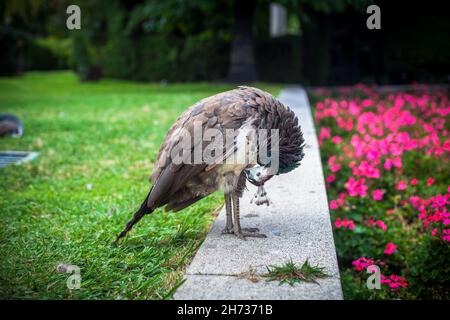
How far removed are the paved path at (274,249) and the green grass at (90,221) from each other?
0.17m

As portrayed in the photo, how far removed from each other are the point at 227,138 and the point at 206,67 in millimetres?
17782

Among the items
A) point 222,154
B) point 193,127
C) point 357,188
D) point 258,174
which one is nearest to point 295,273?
A: point 258,174

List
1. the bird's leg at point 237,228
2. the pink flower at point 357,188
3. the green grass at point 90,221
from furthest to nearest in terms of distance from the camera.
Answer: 1. the pink flower at point 357,188
2. the bird's leg at point 237,228
3. the green grass at point 90,221

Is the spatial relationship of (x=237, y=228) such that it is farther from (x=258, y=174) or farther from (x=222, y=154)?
(x=222, y=154)

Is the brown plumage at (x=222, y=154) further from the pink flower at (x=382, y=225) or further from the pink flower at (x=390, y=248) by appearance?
the pink flower at (x=382, y=225)

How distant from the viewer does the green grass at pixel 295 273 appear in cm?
290

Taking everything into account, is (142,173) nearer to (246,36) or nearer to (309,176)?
(309,176)

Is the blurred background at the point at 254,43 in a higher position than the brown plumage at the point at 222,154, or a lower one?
higher

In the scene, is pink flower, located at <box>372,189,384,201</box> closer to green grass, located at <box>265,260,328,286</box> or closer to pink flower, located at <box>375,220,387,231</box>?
pink flower, located at <box>375,220,387,231</box>

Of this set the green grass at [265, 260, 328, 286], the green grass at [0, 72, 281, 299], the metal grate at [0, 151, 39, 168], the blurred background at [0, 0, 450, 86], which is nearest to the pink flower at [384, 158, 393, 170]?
the green grass at [0, 72, 281, 299]

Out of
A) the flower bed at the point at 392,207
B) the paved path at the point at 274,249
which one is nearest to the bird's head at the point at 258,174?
the paved path at the point at 274,249

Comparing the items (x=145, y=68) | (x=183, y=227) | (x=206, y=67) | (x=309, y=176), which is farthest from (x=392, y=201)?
(x=145, y=68)

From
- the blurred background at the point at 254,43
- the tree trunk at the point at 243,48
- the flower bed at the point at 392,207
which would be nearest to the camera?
the flower bed at the point at 392,207

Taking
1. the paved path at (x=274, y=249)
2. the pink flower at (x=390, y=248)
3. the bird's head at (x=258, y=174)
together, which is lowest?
the pink flower at (x=390, y=248)
